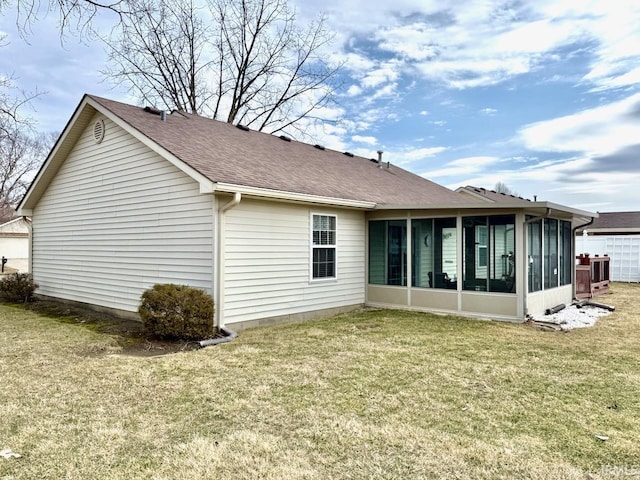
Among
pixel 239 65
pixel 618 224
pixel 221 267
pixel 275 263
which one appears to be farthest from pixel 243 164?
pixel 618 224

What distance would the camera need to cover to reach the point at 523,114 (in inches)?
579

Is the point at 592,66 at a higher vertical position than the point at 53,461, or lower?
higher

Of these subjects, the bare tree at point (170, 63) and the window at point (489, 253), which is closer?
the window at point (489, 253)

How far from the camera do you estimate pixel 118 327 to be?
27.4 ft

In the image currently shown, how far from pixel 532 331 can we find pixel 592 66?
8.01 metres

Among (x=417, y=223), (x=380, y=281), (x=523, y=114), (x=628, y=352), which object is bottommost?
(x=628, y=352)

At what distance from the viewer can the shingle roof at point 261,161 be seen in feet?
26.9

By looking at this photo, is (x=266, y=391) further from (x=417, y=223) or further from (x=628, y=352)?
(x=417, y=223)

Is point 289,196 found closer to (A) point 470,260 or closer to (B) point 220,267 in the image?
(B) point 220,267

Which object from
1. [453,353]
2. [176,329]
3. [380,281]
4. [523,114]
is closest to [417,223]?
[380,281]

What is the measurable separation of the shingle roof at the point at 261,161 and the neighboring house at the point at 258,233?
0.06 m

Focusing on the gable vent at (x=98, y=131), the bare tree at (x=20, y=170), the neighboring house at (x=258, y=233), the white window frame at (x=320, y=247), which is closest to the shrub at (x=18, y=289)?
the neighboring house at (x=258, y=233)

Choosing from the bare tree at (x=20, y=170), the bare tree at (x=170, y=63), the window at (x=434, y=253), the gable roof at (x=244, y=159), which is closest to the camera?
the gable roof at (x=244, y=159)

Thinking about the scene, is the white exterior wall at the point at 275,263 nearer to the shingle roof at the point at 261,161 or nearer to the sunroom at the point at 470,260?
the shingle roof at the point at 261,161
